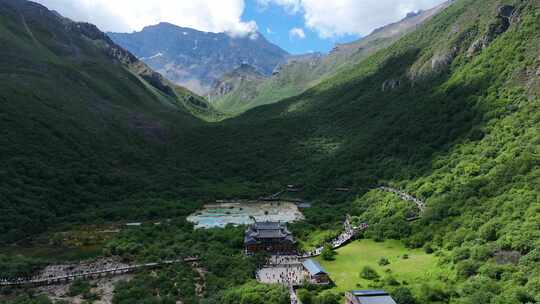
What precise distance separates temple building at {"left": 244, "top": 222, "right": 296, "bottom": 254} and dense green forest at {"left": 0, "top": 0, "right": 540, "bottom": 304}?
270 centimetres

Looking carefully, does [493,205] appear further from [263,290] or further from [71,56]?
[71,56]

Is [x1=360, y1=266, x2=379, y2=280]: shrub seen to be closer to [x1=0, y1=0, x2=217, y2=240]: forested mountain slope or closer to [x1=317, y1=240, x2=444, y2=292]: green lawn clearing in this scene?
[x1=317, y1=240, x2=444, y2=292]: green lawn clearing

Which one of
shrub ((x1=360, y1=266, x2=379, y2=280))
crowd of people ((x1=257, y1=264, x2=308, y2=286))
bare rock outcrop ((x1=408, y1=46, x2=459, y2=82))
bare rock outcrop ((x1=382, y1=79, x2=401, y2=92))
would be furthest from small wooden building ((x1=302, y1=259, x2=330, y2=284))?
bare rock outcrop ((x1=382, y1=79, x2=401, y2=92))

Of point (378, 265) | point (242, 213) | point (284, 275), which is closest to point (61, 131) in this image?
point (242, 213)

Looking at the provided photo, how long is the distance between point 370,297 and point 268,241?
2648cm

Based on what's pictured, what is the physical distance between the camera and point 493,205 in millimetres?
56406

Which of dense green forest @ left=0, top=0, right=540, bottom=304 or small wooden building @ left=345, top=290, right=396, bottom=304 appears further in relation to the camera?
dense green forest @ left=0, top=0, right=540, bottom=304

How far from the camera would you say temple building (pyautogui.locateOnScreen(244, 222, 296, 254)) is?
6438 centimetres

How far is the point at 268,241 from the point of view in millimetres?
65000

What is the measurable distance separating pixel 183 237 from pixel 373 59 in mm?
152588

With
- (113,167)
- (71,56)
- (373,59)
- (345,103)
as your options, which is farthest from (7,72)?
(373,59)

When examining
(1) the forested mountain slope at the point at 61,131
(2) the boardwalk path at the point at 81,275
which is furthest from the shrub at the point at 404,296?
(1) the forested mountain slope at the point at 61,131

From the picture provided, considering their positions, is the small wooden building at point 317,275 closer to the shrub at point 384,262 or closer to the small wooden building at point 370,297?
the small wooden building at point 370,297

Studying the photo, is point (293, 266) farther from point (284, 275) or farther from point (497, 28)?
point (497, 28)
